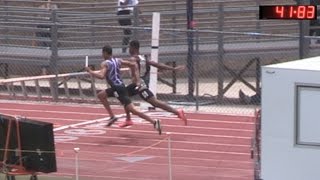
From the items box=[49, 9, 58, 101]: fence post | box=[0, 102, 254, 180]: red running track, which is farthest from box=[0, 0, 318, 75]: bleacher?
box=[0, 102, 254, 180]: red running track

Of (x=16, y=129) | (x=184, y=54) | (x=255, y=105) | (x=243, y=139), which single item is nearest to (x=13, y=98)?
(x=184, y=54)

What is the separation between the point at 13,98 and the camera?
72.5 ft

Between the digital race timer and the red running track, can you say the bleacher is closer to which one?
the red running track

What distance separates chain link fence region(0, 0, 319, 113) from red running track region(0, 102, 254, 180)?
4.33 feet

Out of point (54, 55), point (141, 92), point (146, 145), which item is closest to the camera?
point (146, 145)

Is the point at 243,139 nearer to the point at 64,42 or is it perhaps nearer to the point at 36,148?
the point at 36,148

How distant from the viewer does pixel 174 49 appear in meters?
23.2

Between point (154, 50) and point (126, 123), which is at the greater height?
point (154, 50)

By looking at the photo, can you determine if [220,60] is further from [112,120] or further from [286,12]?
[286,12]

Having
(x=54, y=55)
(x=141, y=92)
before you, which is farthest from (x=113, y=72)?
(x=54, y=55)

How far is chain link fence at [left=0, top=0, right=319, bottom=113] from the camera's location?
21.6 meters

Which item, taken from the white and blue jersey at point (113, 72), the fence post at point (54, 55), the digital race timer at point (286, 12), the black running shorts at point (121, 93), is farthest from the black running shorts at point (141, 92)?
the digital race timer at point (286, 12)

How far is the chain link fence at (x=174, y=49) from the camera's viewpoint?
21.6 m

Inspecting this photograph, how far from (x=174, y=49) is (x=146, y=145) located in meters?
7.16
